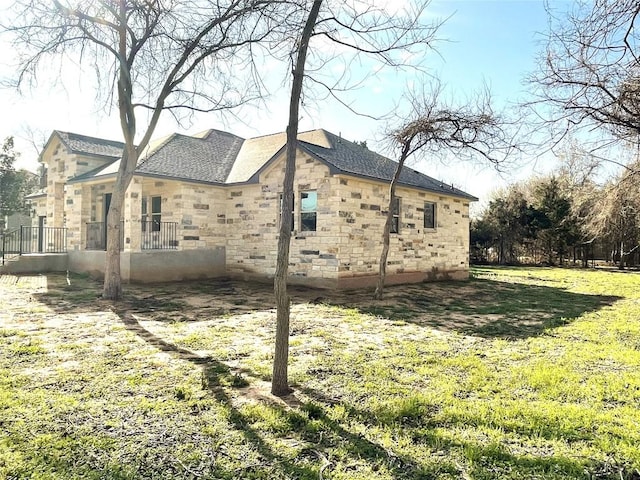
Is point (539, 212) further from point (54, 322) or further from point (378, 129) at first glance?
point (54, 322)

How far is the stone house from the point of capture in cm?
1203

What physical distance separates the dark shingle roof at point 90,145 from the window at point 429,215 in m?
11.9

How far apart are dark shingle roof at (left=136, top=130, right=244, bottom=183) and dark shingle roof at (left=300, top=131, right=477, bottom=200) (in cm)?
385

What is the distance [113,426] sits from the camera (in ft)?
10.9

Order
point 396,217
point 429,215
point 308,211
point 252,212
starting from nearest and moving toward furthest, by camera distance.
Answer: point 308,211, point 396,217, point 252,212, point 429,215

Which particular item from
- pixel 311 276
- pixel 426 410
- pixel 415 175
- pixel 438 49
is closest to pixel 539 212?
pixel 415 175

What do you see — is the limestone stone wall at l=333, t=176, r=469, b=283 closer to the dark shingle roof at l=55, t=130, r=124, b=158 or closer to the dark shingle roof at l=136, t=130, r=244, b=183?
the dark shingle roof at l=136, t=130, r=244, b=183

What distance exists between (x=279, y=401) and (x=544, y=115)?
18.5ft

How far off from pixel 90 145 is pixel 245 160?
6382 millimetres

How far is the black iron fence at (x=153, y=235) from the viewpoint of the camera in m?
13.7

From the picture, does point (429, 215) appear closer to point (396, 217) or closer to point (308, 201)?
point (396, 217)

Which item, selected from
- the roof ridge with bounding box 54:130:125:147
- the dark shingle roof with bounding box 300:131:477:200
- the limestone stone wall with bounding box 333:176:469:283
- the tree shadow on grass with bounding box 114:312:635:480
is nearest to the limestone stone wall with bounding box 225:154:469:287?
the limestone stone wall with bounding box 333:176:469:283

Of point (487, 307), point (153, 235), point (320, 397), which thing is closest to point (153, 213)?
point (153, 235)

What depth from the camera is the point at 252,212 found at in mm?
13828
